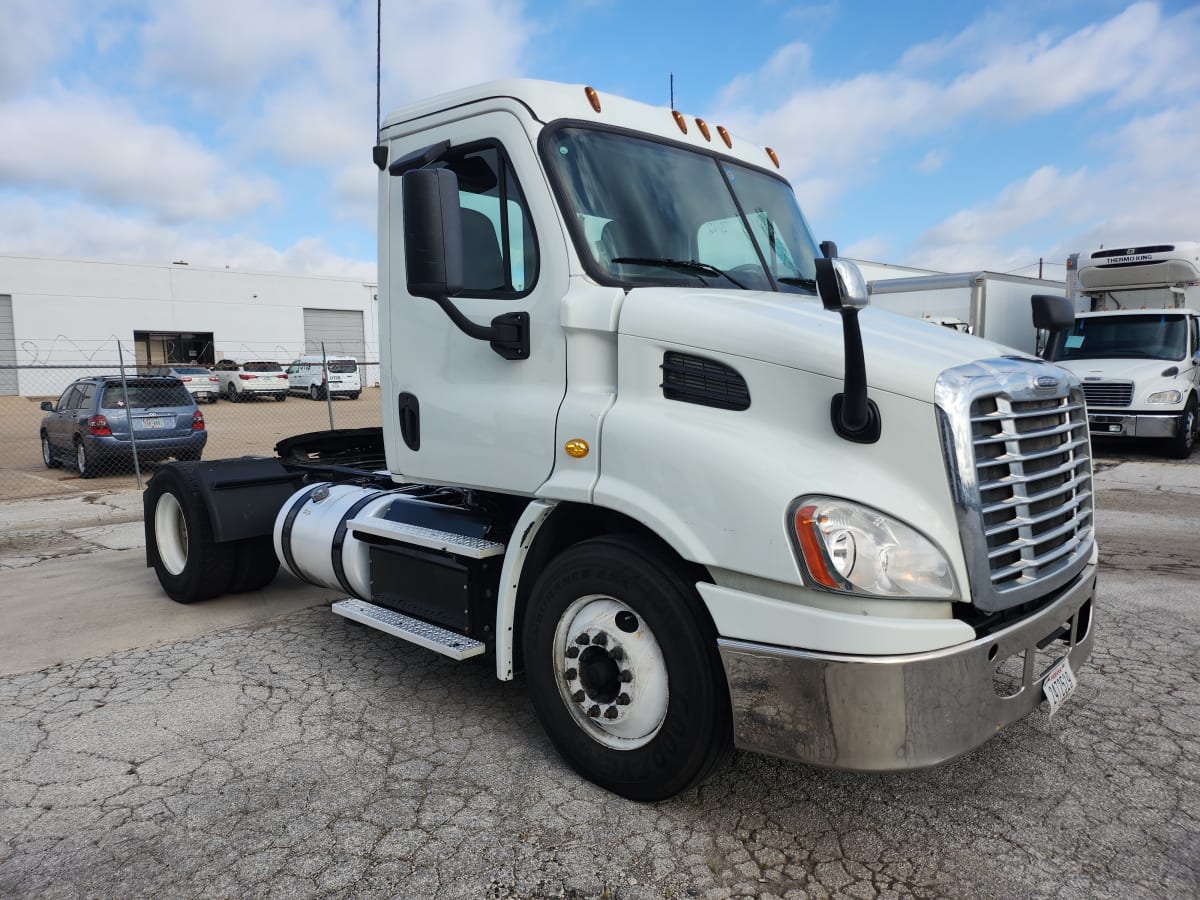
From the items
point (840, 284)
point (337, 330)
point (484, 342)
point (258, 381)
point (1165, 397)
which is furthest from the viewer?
point (337, 330)

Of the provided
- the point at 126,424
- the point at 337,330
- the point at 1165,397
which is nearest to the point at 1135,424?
the point at 1165,397

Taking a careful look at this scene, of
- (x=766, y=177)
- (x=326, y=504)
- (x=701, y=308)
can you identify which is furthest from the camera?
(x=326, y=504)

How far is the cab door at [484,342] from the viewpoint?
3.35 meters

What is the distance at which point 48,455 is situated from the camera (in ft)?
50.1

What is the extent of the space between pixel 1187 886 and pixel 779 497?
174 centimetres

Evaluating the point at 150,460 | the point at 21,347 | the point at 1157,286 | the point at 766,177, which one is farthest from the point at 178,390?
the point at 21,347

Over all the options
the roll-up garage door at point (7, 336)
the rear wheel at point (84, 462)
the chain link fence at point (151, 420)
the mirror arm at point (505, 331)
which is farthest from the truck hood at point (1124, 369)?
the roll-up garage door at point (7, 336)

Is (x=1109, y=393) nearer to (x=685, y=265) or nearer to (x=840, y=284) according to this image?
(x=685, y=265)

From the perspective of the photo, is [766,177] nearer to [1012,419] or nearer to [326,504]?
[1012,419]

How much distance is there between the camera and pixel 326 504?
16.2ft

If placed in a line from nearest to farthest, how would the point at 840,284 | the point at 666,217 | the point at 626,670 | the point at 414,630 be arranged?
the point at 840,284
the point at 626,670
the point at 666,217
the point at 414,630

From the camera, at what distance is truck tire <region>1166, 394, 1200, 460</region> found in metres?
13.1

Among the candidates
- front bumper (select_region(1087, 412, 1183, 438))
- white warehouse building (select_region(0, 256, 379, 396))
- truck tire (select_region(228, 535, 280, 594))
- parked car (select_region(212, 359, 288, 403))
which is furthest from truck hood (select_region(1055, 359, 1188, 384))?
white warehouse building (select_region(0, 256, 379, 396))

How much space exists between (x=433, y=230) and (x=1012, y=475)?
2098mm
